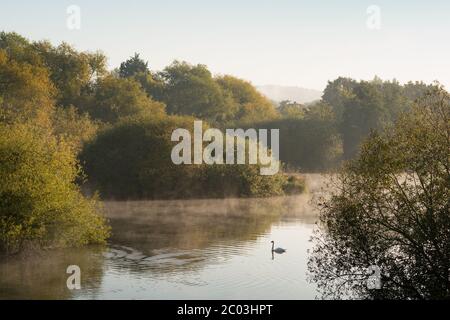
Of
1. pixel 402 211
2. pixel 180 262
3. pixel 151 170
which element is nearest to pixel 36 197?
pixel 180 262

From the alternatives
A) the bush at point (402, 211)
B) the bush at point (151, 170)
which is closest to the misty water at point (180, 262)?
the bush at point (402, 211)

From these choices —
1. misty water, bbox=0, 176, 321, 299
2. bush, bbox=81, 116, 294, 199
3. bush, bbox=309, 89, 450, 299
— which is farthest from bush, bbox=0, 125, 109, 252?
bush, bbox=81, 116, 294, 199

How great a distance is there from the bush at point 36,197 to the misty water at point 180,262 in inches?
44.2

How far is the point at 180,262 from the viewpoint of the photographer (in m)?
37.8

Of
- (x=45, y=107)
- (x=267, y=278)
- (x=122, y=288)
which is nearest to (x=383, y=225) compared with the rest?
(x=267, y=278)

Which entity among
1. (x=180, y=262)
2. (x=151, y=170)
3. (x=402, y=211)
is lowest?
(x=180, y=262)

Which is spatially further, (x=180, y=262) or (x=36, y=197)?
(x=180, y=262)

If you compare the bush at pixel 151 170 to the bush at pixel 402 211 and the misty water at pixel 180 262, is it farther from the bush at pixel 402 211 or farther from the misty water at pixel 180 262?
the bush at pixel 402 211

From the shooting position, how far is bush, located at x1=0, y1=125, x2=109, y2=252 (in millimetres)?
35938

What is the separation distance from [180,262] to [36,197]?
8.38 meters

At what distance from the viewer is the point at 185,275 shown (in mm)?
34094

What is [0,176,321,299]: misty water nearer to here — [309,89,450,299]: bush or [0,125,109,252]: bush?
[0,125,109,252]: bush

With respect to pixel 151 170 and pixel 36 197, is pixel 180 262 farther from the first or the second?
pixel 151 170
